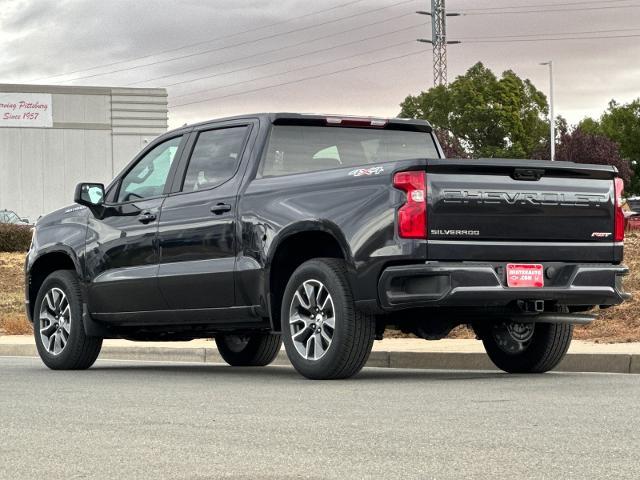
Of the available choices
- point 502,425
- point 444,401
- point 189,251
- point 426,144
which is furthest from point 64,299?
point 502,425

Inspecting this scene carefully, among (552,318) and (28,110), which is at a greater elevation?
(28,110)

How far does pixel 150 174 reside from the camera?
42.1 ft

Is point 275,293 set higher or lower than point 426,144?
lower

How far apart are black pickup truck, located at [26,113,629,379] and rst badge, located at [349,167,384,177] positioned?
11 mm

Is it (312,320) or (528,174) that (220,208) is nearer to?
(312,320)

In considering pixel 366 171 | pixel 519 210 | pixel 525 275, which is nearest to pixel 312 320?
pixel 366 171

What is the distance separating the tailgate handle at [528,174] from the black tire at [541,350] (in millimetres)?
1591

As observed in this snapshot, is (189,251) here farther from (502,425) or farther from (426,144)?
(502,425)

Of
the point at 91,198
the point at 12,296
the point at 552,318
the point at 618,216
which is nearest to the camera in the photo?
the point at 552,318

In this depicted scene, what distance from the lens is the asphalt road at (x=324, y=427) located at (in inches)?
255

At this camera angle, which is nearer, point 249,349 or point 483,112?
point 249,349

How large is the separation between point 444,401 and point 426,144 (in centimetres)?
368

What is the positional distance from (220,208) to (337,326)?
1.67 meters

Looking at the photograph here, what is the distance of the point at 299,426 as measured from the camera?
802 centimetres
